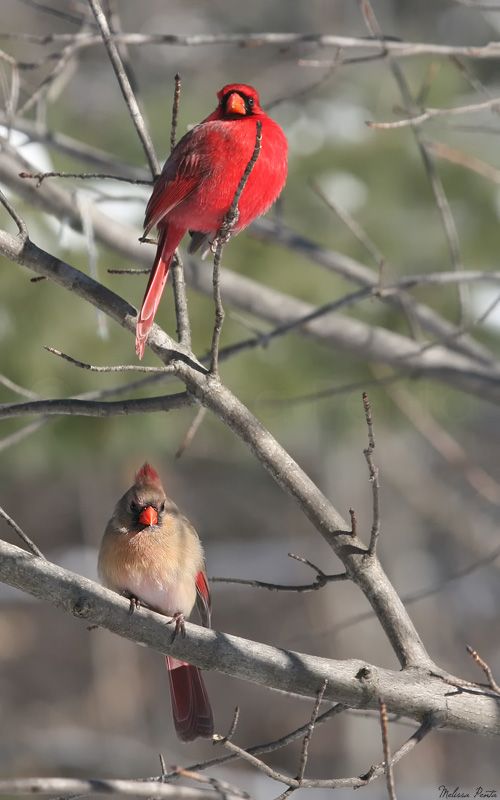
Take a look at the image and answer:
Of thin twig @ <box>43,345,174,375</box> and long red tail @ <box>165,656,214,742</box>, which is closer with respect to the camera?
thin twig @ <box>43,345,174,375</box>

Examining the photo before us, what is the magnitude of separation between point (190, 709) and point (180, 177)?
1.34m

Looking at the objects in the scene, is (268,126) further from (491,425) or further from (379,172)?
(491,425)

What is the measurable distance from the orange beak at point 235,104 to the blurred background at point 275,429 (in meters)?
0.72

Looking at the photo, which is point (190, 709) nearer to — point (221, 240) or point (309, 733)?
point (309, 733)

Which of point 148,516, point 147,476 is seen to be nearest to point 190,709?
point 148,516

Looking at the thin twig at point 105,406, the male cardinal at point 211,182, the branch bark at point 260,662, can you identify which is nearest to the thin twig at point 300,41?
the male cardinal at point 211,182

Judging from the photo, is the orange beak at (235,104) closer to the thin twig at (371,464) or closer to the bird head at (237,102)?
the bird head at (237,102)

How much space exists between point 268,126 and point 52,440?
11.7ft

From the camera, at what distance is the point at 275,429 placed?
5.88 metres

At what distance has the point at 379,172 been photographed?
19.7 ft

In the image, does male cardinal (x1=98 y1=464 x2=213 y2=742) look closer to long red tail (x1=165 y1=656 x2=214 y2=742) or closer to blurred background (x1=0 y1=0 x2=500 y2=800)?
long red tail (x1=165 y1=656 x2=214 y2=742)

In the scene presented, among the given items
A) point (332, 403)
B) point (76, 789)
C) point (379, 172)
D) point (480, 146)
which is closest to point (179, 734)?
point (76, 789)

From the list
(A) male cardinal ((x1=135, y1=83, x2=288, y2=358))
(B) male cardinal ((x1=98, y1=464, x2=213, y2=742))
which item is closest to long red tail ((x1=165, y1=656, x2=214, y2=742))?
(B) male cardinal ((x1=98, y1=464, x2=213, y2=742))

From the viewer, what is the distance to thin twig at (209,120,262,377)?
1.76 metres
